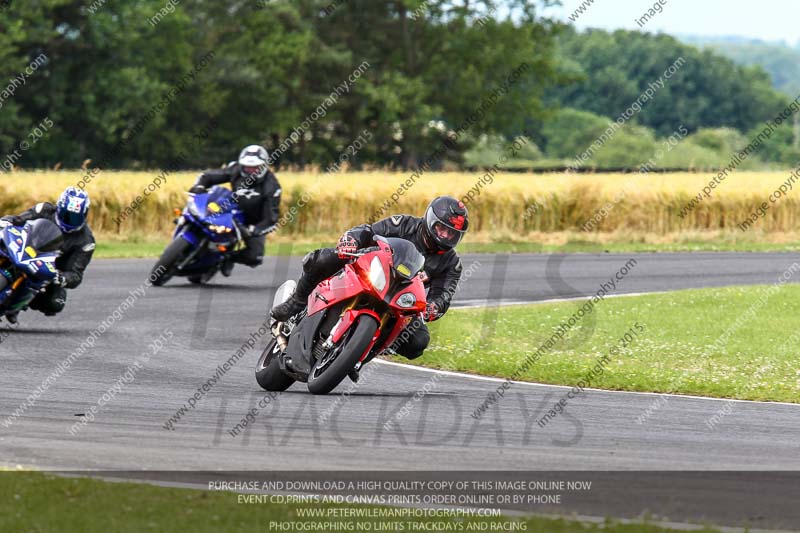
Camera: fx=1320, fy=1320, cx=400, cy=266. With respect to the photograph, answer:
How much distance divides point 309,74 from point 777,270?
4759cm

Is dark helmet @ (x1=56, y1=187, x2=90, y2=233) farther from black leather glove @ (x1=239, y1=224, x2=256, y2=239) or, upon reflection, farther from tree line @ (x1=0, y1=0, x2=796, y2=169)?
tree line @ (x1=0, y1=0, x2=796, y2=169)

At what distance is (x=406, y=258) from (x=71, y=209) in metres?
5.67

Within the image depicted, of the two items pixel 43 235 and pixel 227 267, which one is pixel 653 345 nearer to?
pixel 43 235

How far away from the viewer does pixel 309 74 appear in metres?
69.5

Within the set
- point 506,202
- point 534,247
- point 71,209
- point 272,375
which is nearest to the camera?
point 272,375

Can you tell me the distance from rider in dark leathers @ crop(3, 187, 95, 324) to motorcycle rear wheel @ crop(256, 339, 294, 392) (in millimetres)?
4050

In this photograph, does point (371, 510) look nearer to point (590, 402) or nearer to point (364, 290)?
point (364, 290)

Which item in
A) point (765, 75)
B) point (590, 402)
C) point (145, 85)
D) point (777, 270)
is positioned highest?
point (590, 402)

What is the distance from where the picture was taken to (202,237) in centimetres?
1916

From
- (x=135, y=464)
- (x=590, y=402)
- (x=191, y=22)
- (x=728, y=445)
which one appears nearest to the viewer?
(x=135, y=464)

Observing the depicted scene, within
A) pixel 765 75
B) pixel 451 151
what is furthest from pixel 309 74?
pixel 765 75

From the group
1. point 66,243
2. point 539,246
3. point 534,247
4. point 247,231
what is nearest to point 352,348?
point 66,243

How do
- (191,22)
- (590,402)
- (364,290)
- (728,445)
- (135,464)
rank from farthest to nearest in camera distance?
(191,22)
(590,402)
(364,290)
(728,445)
(135,464)

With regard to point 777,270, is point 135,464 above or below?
above
